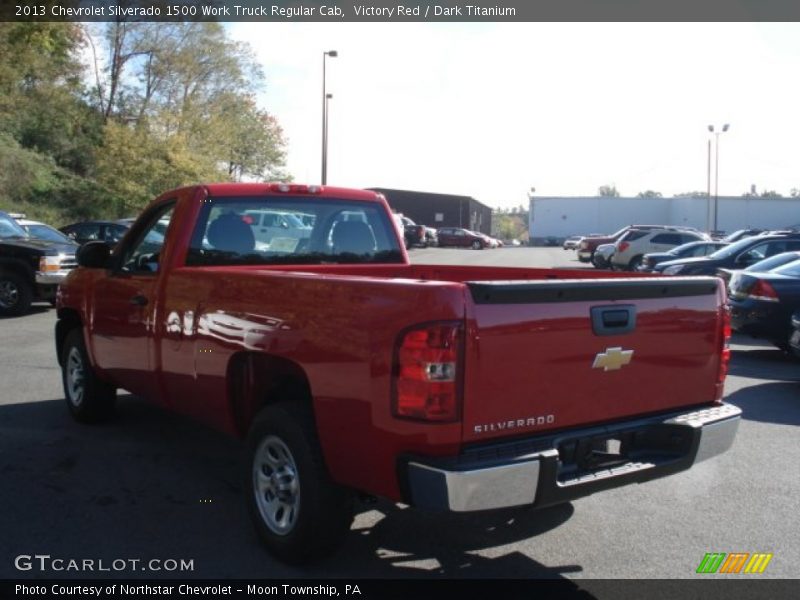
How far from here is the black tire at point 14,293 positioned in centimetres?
1466

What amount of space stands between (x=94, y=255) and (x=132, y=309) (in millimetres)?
717

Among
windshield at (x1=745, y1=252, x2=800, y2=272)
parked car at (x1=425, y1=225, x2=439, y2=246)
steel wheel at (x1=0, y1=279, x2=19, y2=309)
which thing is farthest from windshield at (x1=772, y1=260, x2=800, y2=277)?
parked car at (x1=425, y1=225, x2=439, y2=246)

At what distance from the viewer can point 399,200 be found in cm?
7844

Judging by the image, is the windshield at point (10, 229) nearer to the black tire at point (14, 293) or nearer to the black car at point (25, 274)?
the black car at point (25, 274)

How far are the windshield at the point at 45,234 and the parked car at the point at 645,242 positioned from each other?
1850 cm

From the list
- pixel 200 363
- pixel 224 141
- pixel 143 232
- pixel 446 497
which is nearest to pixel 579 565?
pixel 446 497

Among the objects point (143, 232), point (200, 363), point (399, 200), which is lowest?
point (200, 363)

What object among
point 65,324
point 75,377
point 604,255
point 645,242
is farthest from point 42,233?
point 604,255

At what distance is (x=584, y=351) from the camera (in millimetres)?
3783

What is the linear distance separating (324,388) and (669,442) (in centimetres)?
176

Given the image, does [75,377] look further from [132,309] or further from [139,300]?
[139,300]

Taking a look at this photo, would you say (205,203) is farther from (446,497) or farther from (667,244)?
(667,244)

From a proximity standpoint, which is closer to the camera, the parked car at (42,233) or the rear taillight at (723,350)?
the rear taillight at (723,350)

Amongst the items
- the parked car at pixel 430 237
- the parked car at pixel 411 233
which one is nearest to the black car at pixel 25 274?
the parked car at pixel 411 233
